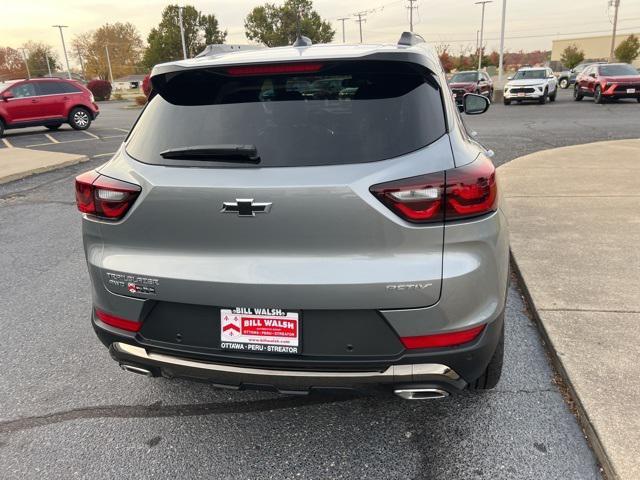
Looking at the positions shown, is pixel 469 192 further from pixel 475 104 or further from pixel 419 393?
pixel 475 104

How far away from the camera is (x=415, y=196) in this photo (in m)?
2.04

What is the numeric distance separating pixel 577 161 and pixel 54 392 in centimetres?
897

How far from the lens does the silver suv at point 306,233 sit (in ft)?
6.77

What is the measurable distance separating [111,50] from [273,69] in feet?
373

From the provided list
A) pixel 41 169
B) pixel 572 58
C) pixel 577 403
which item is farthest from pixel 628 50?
pixel 577 403

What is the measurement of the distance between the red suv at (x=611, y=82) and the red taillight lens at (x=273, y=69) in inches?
934

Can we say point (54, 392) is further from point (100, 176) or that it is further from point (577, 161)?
point (577, 161)

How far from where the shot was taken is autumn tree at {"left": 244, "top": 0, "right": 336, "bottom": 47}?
71.8m

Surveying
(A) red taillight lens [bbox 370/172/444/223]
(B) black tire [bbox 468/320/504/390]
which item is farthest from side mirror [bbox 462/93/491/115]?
(A) red taillight lens [bbox 370/172/444/223]

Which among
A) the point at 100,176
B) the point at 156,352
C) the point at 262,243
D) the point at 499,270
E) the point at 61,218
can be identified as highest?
the point at 100,176

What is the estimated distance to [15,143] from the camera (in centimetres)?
1570

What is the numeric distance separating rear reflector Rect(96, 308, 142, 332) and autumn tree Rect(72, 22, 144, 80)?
4114 inches

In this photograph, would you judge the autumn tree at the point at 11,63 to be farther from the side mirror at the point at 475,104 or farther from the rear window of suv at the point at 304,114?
the rear window of suv at the point at 304,114

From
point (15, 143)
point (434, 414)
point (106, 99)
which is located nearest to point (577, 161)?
point (434, 414)
